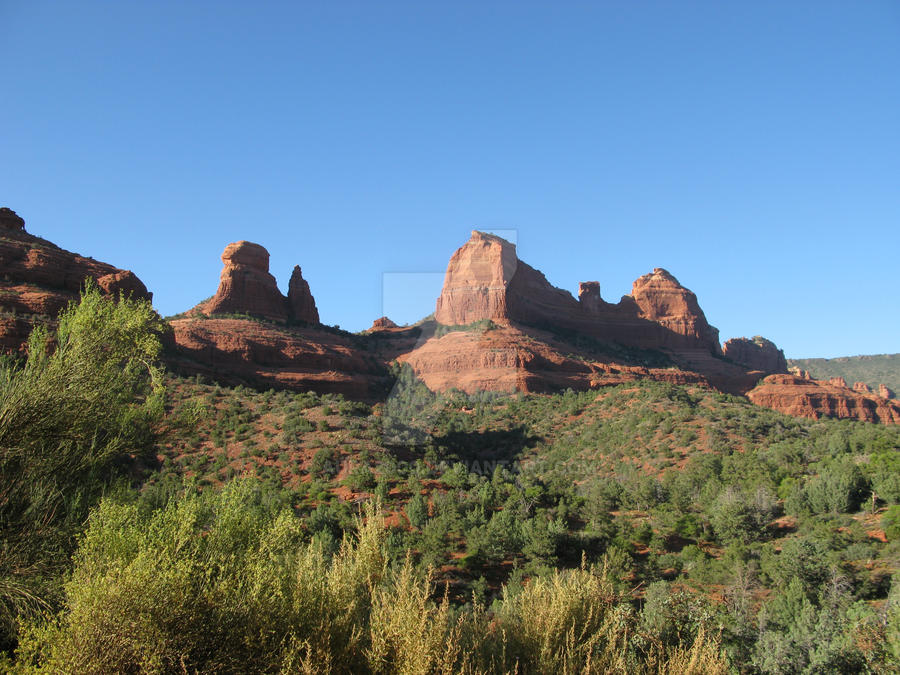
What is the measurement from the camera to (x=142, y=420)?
1049cm

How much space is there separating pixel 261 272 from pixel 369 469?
45.9 meters

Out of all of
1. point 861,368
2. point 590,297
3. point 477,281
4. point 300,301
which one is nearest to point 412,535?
point 300,301

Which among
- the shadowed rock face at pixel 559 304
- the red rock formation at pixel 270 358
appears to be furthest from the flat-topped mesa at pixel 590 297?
the red rock formation at pixel 270 358

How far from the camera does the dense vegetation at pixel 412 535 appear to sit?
549cm

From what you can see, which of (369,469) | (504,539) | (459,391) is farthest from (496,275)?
(504,539)

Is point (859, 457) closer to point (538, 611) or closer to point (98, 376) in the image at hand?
point (538, 611)

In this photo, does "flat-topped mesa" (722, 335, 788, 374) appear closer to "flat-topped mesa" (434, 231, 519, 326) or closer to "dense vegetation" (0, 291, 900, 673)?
"flat-topped mesa" (434, 231, 519, 326)

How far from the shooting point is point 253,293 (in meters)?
64.6

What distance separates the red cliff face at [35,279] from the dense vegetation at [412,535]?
945cm

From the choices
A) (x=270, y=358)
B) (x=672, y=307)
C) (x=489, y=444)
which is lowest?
(x=489, y=444)

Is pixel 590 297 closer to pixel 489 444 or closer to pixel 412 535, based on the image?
pixel 489 444

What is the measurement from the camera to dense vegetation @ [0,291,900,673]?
549 cm

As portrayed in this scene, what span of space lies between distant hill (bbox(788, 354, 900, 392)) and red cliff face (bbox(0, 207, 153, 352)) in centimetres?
12748

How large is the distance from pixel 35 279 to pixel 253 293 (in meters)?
25.8
